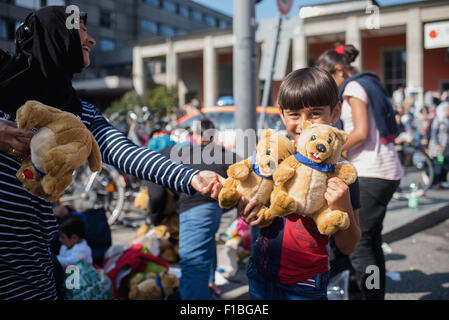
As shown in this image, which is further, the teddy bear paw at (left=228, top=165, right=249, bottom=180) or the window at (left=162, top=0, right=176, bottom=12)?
the window at (left=162, top=0, right=176, bottom=12)

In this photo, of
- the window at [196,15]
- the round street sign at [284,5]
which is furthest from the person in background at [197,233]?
the window at [196,15]

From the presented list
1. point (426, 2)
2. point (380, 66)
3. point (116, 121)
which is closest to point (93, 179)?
point (116, 121)

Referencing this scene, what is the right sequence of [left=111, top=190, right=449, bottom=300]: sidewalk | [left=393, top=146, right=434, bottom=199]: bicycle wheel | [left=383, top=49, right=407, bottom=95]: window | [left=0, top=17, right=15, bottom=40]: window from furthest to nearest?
[left=383, top=49, right=407, bottom=95]: window < [left=393, top=146, right=434, bottom=199]: bicycle wheel < [left=111, top=190, right=449, bottom=300]: sidewalk < [left=0, top=17, right=15, bottom=40]: window

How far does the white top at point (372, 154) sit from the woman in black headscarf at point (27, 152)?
1.34 m

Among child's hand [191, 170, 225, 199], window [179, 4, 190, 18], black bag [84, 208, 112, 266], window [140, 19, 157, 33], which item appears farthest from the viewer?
window [179, 4, 190, 18]

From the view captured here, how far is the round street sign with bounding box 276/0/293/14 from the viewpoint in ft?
12.5

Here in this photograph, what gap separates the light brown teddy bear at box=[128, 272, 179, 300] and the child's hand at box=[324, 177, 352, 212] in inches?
80.2

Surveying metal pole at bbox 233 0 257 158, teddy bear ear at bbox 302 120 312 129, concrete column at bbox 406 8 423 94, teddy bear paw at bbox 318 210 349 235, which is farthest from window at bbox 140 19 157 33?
teddy bear paw at bbox 318 210 349 235

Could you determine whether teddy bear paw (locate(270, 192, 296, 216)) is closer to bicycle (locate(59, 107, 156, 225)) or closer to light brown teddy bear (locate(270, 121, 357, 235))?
light brown teddy bear (locate(270, 121, 357, 235))

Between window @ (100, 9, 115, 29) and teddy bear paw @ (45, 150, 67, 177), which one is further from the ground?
window @ (100, 9, 115, 29)

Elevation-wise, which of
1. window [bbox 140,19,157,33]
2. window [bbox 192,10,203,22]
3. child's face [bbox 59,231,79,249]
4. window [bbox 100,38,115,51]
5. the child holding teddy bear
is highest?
window [bbox 192,10,203,22]

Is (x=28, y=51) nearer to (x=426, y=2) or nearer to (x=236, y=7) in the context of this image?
(x=236, y=7)

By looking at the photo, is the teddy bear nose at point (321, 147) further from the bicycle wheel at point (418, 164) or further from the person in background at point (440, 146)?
the person in background at point (440, 146)

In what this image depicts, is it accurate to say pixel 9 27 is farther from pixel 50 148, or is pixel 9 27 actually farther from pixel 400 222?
pixel 400 222
